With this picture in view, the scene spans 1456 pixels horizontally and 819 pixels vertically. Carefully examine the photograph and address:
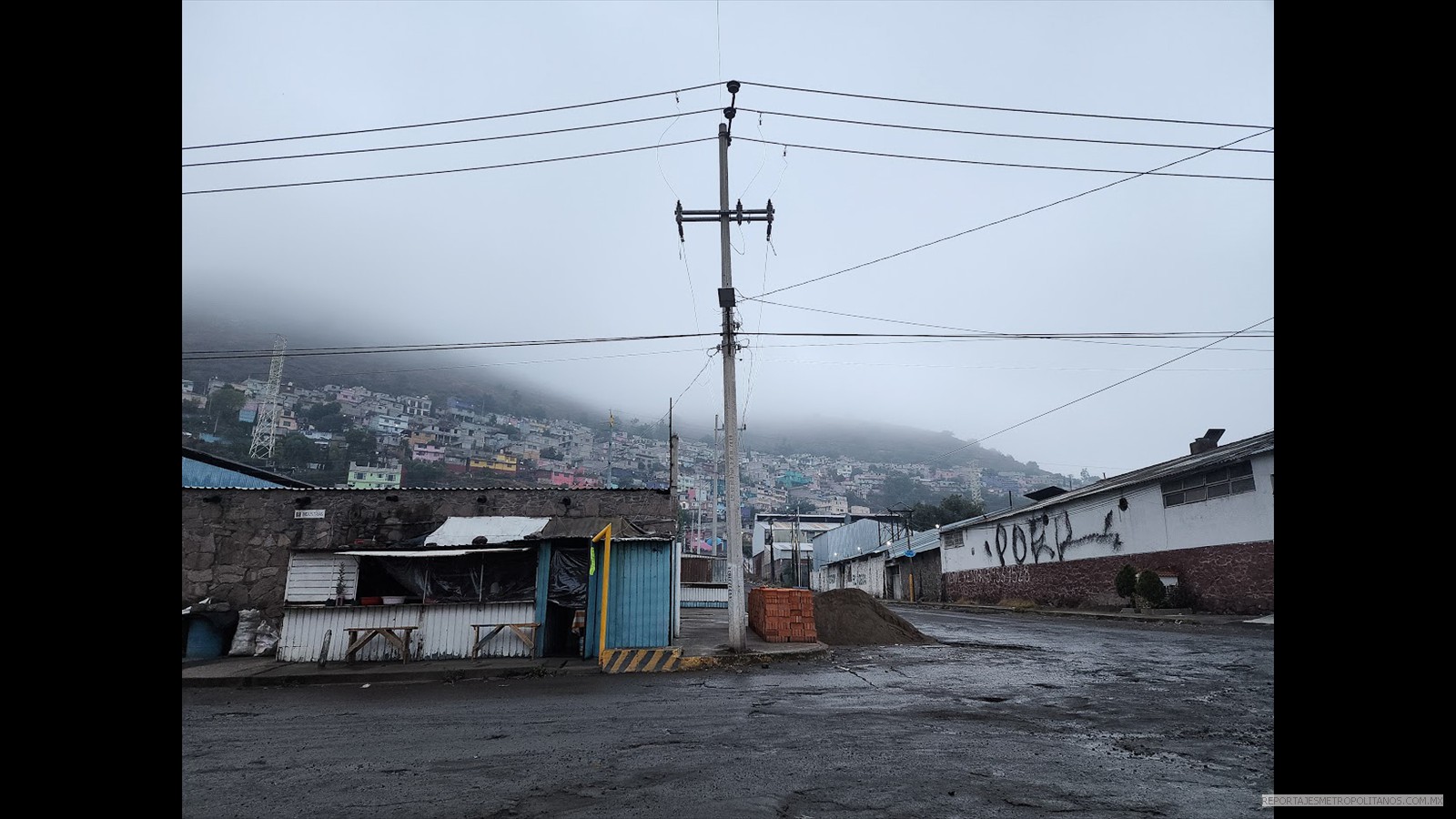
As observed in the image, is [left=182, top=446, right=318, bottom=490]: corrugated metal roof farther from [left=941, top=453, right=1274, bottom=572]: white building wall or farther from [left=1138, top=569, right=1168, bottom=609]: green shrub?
[left=941, top=453, right=1274, bottom=572]: white building wall

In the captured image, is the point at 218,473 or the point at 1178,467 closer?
the point at 218,473

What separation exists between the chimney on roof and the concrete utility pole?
78.2 ft

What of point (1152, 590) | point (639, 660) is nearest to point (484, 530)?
point (639, 660)

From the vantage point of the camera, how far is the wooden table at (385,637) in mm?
14719

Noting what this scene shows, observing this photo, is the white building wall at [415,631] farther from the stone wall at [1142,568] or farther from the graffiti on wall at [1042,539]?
the graffiti on wall at [1042,539]

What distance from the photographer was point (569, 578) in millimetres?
15398

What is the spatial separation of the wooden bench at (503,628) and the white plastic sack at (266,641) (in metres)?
5.44

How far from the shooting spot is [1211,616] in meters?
21.2

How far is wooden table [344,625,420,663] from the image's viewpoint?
14.7m

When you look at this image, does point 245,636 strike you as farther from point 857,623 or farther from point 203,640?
point 857,623

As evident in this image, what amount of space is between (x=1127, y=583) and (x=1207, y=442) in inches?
382
